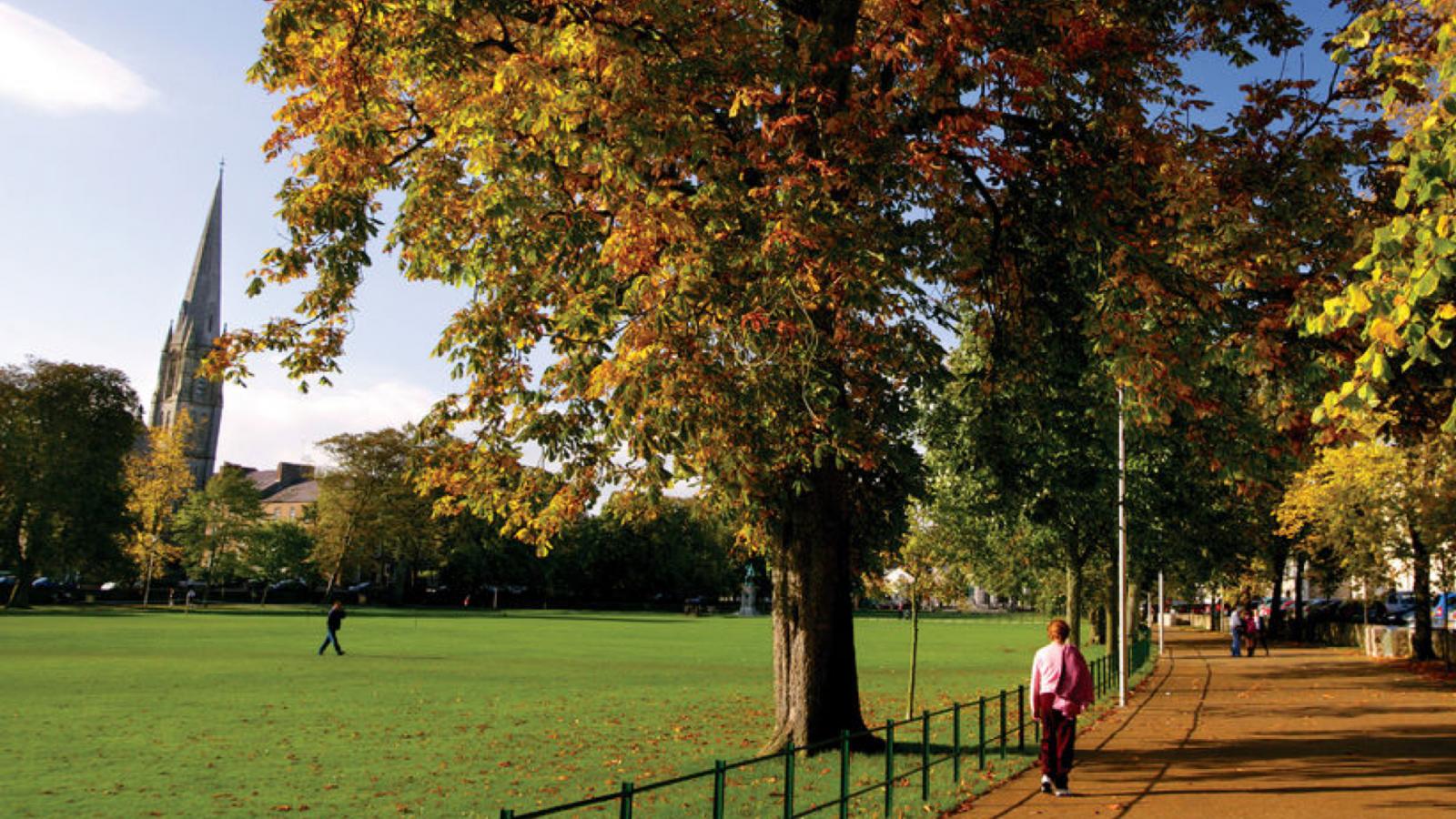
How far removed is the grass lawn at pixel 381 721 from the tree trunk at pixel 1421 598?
13.3 meters

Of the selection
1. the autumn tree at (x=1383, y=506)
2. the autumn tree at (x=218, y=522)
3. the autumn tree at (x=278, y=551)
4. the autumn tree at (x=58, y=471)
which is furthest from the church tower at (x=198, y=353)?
the autumn tree at (x=1383, y=506)

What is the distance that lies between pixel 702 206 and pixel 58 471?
67314mm

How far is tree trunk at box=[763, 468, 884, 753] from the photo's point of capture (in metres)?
15.6

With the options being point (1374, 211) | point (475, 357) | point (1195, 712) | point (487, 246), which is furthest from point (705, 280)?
point (1195, 712)

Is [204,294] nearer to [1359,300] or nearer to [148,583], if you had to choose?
[148,583]

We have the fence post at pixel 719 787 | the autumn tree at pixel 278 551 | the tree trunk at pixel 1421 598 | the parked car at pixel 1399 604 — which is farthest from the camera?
the autumn tree at pixel 278 551

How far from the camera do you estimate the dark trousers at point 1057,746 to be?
1261 centimetres

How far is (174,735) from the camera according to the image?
17.0 m

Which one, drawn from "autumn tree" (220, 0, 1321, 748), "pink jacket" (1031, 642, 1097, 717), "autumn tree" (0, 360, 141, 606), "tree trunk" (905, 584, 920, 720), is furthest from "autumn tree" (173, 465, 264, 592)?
"pink jacket" (1031, 642, 1097, 717)

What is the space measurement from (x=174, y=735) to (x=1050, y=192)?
14938 mm

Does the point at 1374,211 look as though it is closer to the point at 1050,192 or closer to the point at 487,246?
the point at 1050,192

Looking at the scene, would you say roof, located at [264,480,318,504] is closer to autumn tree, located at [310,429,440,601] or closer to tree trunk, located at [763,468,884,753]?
autumn tree, located at [310,429,440,601]

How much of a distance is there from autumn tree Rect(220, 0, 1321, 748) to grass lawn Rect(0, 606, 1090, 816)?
3.28 meters

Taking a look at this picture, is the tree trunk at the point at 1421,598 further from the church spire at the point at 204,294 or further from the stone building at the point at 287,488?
the church spire at the point at 204,294
